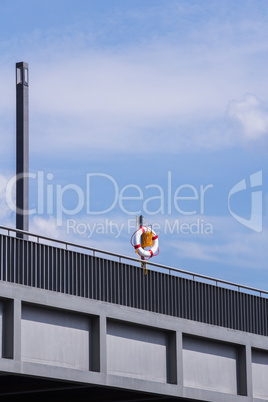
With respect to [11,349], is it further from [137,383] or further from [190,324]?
[190,324]

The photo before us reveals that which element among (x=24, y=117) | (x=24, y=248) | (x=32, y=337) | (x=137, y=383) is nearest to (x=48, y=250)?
(x=24, y=248)

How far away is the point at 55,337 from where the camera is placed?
27.4 meters

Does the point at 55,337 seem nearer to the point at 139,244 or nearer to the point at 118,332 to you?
the point at 118,332

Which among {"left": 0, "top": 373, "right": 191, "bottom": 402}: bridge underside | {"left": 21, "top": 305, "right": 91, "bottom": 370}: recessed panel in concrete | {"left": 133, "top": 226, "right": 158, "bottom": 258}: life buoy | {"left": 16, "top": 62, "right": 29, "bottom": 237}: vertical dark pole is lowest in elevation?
{"left": 0, "top": 373, "right": 191, "bottom": 402}: bridge underside

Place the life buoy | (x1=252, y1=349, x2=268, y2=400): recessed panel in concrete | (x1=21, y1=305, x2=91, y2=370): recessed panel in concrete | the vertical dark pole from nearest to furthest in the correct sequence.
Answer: (x1=21, y1=305, x2=91, y2=370): recessed panel in concrete < the vertical dark pole < the life buoy < (x1=252, y1=349, x2=268, y2=400): recessed panel in concrete

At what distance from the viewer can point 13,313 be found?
25.9 metres

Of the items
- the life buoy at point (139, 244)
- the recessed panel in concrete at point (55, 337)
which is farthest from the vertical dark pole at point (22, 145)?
the recessed panel in concrete at point (55, 337)

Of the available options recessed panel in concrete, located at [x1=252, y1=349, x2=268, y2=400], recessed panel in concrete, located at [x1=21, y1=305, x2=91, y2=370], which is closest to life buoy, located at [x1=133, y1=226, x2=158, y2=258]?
recessed panel in concrete, located at [x1=21, y1=305, x2=91, y2=370]

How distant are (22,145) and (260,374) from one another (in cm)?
1147

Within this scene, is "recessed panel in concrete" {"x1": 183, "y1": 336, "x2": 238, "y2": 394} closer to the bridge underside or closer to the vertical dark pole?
the bridge underside

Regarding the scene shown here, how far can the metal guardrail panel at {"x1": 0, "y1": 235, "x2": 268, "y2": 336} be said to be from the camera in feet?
89.0

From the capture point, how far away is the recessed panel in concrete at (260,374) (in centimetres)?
3484

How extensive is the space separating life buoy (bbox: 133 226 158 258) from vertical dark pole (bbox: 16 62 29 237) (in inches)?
144

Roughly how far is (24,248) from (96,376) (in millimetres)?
4175
